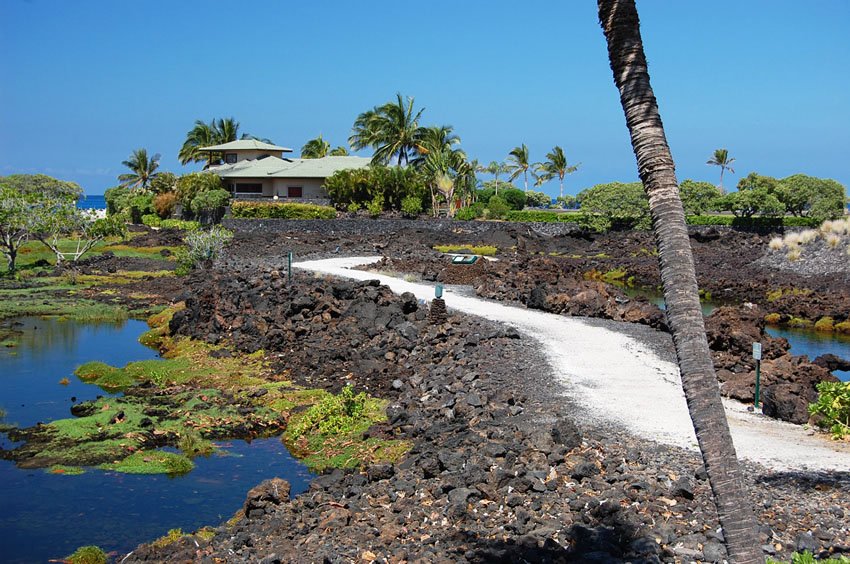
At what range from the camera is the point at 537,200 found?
101 m

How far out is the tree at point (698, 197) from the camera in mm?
66750

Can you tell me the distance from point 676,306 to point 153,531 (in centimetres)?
946

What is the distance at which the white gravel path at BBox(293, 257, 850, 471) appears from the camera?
1246 cm

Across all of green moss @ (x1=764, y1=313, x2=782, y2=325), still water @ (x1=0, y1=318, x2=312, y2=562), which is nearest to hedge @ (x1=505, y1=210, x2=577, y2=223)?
green moss @ (x1=764, y1=313, x2=782, y2=325)

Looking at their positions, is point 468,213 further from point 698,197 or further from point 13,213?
point 13,213

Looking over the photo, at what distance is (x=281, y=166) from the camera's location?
2795 inches

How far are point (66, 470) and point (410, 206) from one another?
49340 millimetres

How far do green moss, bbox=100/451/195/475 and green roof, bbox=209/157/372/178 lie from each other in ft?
175

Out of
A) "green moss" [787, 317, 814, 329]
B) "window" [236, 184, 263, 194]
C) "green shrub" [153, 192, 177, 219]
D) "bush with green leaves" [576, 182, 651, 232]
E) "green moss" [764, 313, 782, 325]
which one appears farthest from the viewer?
"window" [236, 184, 263, 194]

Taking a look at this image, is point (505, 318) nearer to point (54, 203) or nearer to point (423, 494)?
point (423, 494)

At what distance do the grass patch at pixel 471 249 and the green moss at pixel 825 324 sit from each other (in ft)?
67.5

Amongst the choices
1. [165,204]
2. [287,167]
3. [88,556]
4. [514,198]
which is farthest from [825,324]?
[165,204]

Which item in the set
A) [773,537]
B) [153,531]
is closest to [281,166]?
[153,531]

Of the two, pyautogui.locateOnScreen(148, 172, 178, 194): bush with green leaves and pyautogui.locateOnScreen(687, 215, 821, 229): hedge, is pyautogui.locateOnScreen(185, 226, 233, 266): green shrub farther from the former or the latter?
pyautogui.locateOnScreen(687, 215, 821, 229): hedge
